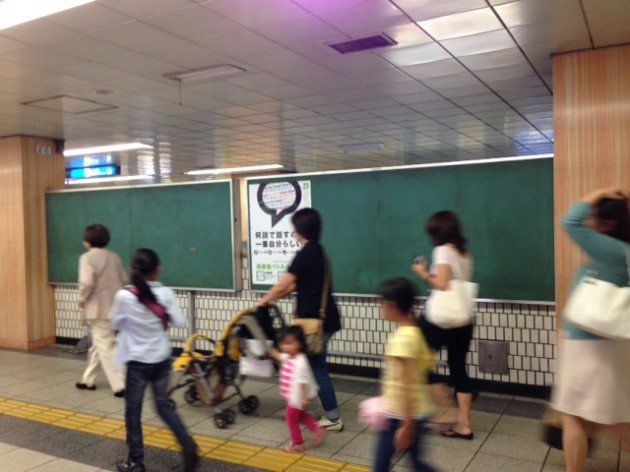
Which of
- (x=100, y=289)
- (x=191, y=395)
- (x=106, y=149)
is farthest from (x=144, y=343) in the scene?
(x=106, y=149)

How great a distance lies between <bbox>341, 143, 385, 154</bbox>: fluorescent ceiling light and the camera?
37.7 feet

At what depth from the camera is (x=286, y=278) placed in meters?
4.03

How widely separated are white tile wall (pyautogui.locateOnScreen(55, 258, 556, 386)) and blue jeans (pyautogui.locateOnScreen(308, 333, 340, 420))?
1444 mm

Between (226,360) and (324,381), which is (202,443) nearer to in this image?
(226,360)

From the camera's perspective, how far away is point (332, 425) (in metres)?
4.19

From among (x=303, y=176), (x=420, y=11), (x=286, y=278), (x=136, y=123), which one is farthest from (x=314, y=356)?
(x=136, y=123)

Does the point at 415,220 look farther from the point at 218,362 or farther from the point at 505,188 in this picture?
the point at 218,362

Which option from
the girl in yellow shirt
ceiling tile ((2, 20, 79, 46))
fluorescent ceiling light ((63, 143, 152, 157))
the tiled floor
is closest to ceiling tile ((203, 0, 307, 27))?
ceiling tile ((2, 20, 79, 46))

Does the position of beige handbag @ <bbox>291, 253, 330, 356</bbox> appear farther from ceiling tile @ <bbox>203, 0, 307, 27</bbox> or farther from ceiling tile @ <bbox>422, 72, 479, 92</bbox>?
ceiling tile @ <bbox>422, 72, 479, 92</bbox>

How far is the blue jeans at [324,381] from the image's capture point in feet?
13.3

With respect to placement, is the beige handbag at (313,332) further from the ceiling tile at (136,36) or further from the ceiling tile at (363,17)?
the ceiling tile at (136,36)

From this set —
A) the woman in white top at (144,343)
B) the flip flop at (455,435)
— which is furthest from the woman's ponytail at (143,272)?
the flip flop at (455,435)

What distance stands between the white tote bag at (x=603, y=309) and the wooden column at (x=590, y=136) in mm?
2012

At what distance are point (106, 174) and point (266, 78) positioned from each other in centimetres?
748
